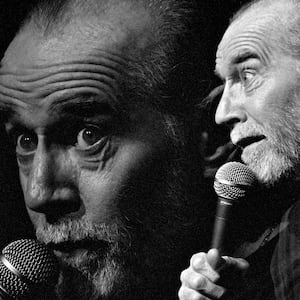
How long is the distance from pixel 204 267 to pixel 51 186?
49 centimetres

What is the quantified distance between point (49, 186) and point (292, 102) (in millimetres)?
589

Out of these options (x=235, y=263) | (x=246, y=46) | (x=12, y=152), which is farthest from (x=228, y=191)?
(x=12, y=152)

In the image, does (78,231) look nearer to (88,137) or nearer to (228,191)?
(88,137)

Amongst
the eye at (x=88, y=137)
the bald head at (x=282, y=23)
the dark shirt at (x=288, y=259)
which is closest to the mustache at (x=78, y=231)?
the eye at (x=88, y=137)

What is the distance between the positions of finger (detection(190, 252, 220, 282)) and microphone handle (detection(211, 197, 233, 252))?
0.16 ft

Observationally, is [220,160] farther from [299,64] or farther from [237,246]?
[299,64]

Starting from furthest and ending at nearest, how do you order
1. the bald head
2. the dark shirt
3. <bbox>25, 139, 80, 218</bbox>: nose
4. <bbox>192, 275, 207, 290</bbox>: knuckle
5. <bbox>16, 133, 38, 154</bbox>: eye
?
<bbox>16, 133, 38, 154</bbox>: eye → <bbox>25, 139, 80, 218</bbox>: nose → the bald head → the dark shirt → <bbox>192, 275, 207, 290</bbox>: knuckle

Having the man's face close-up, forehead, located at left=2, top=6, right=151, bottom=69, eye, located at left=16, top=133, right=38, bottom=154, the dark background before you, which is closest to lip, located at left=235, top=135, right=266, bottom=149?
the man's face close-up

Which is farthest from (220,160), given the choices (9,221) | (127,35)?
(9,221)

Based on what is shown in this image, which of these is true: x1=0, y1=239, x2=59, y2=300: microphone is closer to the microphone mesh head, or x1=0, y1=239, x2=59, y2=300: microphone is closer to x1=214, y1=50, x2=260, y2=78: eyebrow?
the microphone mesh head

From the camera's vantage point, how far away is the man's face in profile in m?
1.49

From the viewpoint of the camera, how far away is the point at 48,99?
5.03ft

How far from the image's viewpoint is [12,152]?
1850 millimetres

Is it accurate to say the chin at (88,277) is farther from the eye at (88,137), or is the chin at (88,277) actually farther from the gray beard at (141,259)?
the eye at (88,137)
